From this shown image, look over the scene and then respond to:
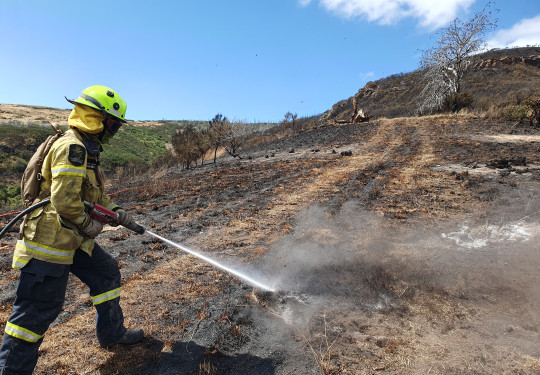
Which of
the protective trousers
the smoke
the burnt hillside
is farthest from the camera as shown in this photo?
the burnt hillside

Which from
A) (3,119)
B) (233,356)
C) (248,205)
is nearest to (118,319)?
(233,356)

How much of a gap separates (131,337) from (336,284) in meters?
2.43

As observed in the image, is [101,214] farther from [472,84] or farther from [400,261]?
[472,84]

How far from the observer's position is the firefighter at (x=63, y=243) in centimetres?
222

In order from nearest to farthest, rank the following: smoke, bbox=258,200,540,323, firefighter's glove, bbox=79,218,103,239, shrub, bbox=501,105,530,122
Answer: firefighter's glove, bbox=79,218,103,239, smoke, bbox=258,200,540,323, shrub, bbox=501,105,530,122

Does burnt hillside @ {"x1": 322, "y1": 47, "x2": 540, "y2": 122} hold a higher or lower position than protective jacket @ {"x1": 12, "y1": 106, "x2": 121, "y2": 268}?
higher

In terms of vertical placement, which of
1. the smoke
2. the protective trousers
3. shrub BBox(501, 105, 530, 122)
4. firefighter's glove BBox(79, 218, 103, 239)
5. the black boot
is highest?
shrub BBox(501, 105, 530, 122)

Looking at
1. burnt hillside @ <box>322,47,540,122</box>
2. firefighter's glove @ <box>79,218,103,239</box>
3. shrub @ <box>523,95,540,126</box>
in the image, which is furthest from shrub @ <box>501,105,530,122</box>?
firefighter's glove @ <box>79,218,103,239</box>

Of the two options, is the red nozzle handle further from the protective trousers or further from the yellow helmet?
the yellow helmet

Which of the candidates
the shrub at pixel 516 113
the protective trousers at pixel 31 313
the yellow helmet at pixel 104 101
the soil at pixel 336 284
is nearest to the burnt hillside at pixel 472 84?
the shrub at pixel 516 113

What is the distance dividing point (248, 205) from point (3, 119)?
51392 millimetres

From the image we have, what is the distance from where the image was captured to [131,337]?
2.79m

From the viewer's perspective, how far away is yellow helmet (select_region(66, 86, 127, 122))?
2.57 metres

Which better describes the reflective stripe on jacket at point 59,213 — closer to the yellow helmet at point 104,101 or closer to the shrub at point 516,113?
the yellow helmet at point 104,101
